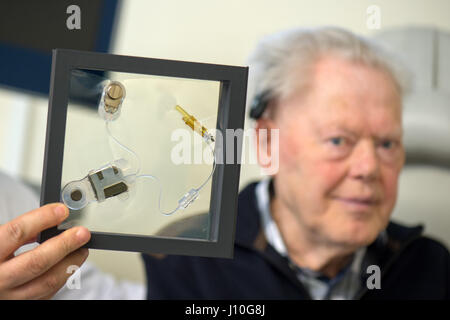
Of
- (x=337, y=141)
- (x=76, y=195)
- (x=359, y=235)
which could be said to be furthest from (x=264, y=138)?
(x=76, y=195)

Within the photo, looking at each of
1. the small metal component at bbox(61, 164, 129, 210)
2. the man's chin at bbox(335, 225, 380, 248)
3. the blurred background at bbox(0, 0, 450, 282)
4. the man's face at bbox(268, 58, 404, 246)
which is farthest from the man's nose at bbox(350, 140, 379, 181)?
the small metal component at bbox(61, 164, 129, 210)

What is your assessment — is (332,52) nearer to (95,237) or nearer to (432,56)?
(432,56)

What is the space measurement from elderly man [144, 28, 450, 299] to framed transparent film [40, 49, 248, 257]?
16.7 inches

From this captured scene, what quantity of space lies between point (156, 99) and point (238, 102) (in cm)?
13

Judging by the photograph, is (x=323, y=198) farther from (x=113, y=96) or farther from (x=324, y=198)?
(x=113, y=96)

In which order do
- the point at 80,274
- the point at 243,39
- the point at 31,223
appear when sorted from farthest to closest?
the point at 243,39, the point at 80,274, the point at 31,223

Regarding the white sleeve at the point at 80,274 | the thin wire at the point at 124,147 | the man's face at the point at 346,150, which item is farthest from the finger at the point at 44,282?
the man's face at the point at 346,150

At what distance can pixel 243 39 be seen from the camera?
62.3 inches

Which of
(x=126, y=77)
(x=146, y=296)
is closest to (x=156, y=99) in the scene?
(x=126, y=77)

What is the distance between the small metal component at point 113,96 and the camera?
753 mm

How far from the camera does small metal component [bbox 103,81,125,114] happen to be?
2.47ft

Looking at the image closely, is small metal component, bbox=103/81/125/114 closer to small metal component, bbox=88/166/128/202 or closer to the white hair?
small metal component, bbox=88/166/128/202

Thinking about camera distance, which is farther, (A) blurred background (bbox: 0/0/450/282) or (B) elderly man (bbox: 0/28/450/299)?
(A) blurred background (bbox: 0/0/450/282)

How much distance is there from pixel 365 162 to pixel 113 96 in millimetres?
599
